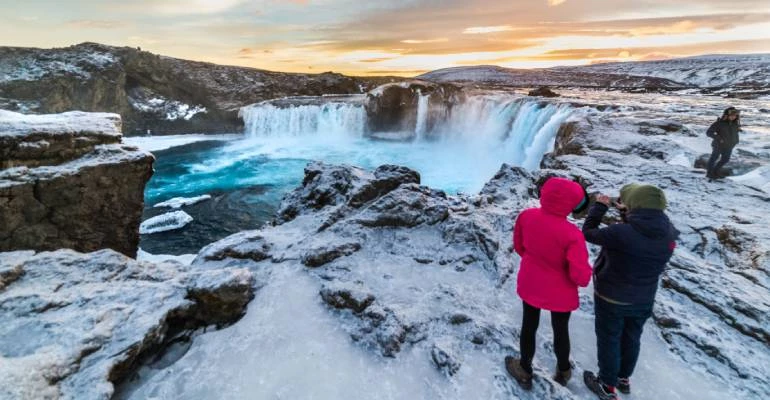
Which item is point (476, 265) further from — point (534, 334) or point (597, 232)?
point (597, 232)

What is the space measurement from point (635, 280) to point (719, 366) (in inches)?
74.0

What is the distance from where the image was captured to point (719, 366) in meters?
3.98

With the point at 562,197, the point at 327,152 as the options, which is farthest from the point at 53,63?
the point at 562,197

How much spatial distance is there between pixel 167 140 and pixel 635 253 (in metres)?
42.7

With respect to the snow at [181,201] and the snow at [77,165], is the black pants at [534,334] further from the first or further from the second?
the snow at [181,201]

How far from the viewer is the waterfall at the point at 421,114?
33750 millimetres

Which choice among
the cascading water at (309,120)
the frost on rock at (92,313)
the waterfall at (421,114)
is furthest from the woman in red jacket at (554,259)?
the cascading water at (309,120)

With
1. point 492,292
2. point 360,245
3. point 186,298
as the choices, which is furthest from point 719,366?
point 186,298

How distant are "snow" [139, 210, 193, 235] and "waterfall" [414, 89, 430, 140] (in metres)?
22.6

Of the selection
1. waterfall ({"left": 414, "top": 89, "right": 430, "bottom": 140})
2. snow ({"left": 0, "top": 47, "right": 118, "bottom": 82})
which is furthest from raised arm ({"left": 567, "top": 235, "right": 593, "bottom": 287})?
snow ({"left": 0, "top": 47, "right": 118, "bottom": 82})

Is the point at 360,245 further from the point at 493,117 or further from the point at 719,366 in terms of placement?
the point at 493,117

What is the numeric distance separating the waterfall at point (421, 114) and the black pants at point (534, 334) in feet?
103

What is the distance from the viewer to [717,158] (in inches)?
348

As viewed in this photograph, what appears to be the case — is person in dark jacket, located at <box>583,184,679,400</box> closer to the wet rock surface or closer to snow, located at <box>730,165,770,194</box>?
the wet rock surface
